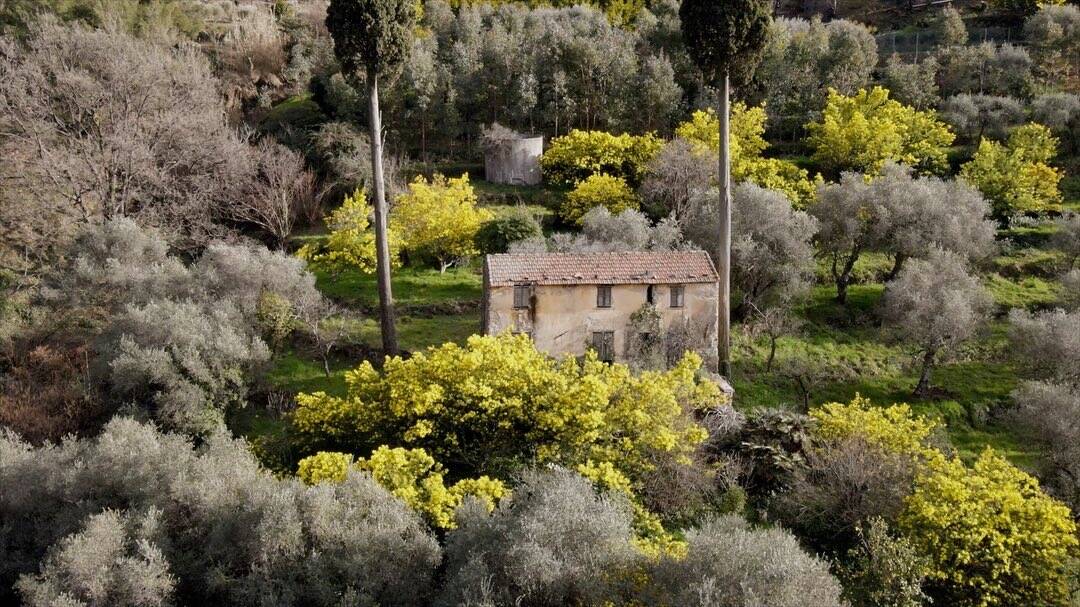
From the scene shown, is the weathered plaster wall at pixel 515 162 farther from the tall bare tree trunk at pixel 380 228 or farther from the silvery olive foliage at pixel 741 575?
the silvery olive foliage at pixel 741 575

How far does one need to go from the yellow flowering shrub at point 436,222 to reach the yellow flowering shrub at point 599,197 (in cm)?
566

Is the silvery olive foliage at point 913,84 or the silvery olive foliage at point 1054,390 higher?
the silvery olive foliage at point 913,84

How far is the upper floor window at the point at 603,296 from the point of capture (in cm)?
2639

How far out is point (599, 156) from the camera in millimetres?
42094

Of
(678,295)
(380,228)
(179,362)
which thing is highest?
(380,228)

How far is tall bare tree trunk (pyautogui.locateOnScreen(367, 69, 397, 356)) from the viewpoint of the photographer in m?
25.6

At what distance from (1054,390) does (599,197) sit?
21.2 m

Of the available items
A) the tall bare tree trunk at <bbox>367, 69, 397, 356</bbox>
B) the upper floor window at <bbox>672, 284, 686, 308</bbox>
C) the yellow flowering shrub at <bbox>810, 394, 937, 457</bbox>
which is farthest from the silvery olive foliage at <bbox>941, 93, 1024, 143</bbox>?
the tall bare tree trunk at <bbox>367, 69, 397, 356</bbox>

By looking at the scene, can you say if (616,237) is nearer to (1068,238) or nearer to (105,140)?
(1068,238)

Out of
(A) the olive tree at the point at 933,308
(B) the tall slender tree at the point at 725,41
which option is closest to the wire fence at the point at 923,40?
(A) the olive tree at the point at 933,308

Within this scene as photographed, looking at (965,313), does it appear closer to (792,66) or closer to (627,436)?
(627,436)

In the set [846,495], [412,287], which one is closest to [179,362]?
[412,287]

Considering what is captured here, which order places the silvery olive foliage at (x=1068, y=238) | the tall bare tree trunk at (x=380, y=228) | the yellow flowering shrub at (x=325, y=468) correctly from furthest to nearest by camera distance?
the silvery olive foliage at (x=1068, y=238), the tall bare tree trunk at (x=380, y=228), the yellow flowering shrub at (x=325, y=468)

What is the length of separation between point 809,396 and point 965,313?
5.80 m
